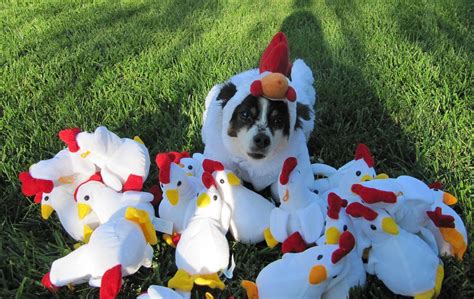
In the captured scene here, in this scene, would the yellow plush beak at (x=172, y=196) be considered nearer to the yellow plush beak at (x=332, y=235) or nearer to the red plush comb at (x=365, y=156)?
the yellow plush beak at (x=332, y=235)

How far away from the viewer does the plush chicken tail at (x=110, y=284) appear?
45.7 inches

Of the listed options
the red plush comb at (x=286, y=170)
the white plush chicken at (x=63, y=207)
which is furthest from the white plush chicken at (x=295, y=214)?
the white plush chicken at (x=63, y=207)

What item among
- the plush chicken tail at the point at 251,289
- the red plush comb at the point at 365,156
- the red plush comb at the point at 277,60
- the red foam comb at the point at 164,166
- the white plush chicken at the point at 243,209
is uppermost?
the red plush comb at the point at 277,60

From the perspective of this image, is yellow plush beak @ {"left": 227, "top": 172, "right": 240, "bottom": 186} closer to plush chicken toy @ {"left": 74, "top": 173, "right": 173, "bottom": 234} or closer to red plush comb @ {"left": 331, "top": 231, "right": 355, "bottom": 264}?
plush chicken toy @ {"left": 74, "top": 173, "right": 173, "bottom": 234}

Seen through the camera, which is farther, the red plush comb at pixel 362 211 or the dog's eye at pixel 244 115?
the dog's eye at pixel 244 115

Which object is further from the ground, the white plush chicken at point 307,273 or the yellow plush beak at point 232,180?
the yellow plush beak at point 232,180

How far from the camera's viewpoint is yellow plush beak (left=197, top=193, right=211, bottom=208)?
4.57ft

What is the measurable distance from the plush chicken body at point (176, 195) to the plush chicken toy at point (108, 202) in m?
0.03

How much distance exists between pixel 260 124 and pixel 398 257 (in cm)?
64

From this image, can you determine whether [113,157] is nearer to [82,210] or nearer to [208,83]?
[82,210]

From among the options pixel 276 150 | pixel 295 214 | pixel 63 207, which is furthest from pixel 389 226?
pixel 63 207

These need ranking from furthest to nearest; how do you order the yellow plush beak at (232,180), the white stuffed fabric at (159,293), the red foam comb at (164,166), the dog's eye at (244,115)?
the dog's eye at (244,115), the yellow plush beak at (232,180), the red foam comb at (164,166), the white stuffed fabric at (159,293)

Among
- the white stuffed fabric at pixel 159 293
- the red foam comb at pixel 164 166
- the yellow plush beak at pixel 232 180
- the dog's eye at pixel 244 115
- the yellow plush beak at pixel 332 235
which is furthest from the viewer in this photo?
the dog's eye at pixel 244 115

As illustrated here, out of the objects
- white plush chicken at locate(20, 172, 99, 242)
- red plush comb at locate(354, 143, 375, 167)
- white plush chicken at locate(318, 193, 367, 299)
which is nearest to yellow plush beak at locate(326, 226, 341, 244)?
white plush chicken at locate(318, 193, 367, 299)
